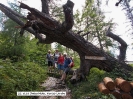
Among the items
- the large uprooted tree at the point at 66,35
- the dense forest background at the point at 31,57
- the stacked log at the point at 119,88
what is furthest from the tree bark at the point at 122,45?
the stacked log at the point at 119,88

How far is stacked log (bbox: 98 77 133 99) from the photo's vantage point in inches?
249

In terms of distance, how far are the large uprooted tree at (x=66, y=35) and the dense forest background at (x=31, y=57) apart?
477mm

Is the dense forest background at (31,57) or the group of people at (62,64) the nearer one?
the dense forest background at (31,57)

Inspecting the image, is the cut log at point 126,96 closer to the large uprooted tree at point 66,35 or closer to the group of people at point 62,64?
the large uprooted tree at point 66,35

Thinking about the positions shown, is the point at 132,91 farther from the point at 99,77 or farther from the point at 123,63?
the point at 123,63

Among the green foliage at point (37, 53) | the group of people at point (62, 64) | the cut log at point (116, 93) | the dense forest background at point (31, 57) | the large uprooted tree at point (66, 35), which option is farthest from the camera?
the green foliage at point (37, 53)

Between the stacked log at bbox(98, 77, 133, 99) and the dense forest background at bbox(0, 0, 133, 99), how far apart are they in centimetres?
29

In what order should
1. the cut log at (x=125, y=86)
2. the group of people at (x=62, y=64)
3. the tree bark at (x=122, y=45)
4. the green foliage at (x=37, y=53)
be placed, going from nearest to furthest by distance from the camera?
the cut log at (x=125, y=86) → the tree bark at (x=122, y=45) → the group of people at (x=62, y=64) → the green foliage at (x=37, y=53)

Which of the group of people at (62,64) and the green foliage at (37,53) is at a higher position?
the green foliage at (37,53)

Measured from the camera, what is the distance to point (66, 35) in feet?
31.2

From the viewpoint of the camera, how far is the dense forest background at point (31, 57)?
7.81 m

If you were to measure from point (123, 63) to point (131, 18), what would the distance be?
2.68 m

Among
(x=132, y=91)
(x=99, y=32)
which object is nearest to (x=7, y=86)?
(x=132, y=91)

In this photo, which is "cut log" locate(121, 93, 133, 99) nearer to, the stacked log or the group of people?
the stacked log
